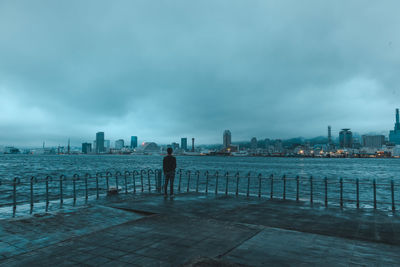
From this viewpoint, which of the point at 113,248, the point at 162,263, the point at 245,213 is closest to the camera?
the point at 162,263

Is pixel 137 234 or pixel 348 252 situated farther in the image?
pixel 137 234

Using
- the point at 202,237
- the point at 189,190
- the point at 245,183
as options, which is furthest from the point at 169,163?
the point at 245,183

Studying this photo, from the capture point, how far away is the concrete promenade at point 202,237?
5.59m

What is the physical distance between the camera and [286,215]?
10.1 metres

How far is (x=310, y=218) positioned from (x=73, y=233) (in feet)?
26.1

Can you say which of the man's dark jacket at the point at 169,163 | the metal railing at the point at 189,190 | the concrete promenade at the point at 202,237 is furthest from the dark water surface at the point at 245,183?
the concrete promenade at the point at 202,237

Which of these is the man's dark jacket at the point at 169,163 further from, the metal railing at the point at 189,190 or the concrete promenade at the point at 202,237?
the concrete promenade at the point at 202,237

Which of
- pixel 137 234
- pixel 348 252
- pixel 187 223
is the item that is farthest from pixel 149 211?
pixel 348 252

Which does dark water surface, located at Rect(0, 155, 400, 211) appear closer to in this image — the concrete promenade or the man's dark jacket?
the man's dark jacket

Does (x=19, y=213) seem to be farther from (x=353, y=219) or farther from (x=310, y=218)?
(x=353, y=219)

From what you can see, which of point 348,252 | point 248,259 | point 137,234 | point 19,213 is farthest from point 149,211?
point 348,252

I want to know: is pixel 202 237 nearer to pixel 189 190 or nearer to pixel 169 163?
pixel 169 163

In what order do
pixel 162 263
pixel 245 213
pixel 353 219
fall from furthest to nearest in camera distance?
1. pixel 245 213
2. pixel 353 219
3. pixel 162 263

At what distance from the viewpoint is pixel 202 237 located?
711cm
